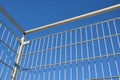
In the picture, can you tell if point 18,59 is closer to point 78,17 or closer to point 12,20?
point 12,20

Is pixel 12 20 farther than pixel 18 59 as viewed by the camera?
Yes

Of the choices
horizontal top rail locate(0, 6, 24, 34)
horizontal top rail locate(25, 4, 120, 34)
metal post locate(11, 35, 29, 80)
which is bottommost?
metal post locate(11, 35, 29, 80)

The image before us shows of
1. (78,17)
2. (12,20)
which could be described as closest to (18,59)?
(12,20)

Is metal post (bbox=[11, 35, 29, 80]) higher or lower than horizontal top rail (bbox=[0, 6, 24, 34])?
lower

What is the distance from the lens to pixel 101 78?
283 cm

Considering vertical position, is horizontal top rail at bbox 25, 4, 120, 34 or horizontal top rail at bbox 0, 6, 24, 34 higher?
horizontal top rail at bbox 25, 4, 120, 34

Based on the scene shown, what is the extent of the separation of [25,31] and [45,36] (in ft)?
1.97

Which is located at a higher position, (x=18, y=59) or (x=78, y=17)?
(x=78, y=17)

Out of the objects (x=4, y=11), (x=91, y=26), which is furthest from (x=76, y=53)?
(x=4, y=11)

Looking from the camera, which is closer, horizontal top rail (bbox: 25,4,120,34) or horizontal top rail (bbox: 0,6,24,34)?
horizontal top rail (bbox: 25,4,120,34)

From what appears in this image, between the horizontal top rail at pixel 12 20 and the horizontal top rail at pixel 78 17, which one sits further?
the horizontal top rail at pixel 12 20

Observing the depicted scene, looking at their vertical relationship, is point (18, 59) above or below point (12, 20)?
below

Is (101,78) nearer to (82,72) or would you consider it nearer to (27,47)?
(82,72)

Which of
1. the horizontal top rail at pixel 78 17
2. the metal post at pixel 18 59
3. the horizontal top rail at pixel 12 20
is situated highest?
the horizontal top rail at pixel 78 17
